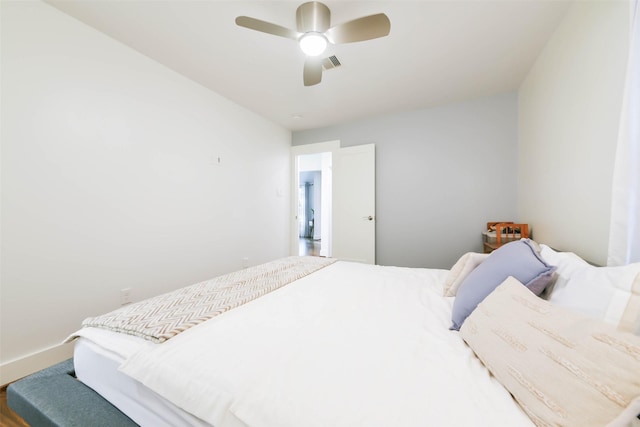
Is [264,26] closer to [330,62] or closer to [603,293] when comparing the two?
Result: [330,62]

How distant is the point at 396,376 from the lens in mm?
737

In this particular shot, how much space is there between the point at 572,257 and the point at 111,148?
3.21 m

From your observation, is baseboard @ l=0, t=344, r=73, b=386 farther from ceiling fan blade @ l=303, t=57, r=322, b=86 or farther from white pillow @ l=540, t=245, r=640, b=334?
white pillow @ l=540, t=245, r=640, b=334

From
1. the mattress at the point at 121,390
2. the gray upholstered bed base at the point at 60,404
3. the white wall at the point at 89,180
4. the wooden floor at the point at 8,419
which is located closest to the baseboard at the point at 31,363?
the white wall at the point at 89,180

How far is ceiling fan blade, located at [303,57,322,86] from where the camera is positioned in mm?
2020

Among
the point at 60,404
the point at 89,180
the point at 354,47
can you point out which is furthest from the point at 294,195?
the point at 60,404

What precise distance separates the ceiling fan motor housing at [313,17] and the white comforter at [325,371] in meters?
1.87

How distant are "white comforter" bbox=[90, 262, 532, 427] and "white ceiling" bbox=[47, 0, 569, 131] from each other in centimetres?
202

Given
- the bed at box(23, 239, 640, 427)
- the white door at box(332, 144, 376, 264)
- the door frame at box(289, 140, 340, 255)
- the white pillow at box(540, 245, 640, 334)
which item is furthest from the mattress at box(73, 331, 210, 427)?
the door frame at box(289, 140, 340, 255)

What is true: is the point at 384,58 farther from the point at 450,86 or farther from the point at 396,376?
the point at 396,376

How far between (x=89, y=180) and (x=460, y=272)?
2.82 metres

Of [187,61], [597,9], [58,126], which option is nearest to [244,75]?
[187,61]

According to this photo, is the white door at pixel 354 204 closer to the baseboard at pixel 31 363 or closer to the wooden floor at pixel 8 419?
the baseboard at pixel 31 363

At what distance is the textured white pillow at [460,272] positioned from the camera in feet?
4.61
